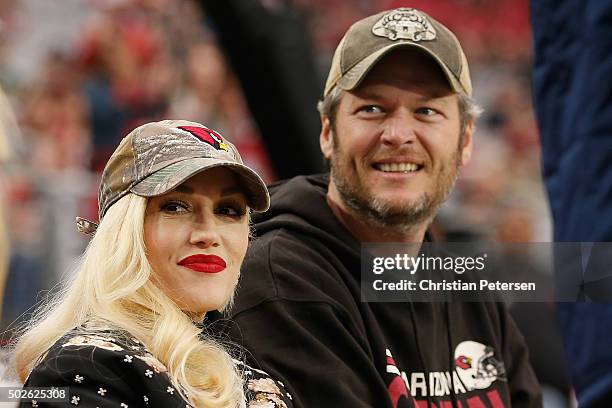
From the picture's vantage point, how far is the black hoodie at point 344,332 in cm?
188

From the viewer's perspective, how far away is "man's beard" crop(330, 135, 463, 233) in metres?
2.21

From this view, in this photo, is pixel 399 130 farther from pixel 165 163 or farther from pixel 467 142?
pixel 165 163

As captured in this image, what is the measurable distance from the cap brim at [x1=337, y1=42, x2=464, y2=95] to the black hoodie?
0.83 feet

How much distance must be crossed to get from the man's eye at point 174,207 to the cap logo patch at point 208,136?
0.38 ft

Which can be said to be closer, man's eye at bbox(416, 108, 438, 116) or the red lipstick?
the red lipstick

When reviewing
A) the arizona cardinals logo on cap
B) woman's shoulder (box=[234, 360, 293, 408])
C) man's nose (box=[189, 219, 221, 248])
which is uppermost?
man's nose (box=[189, 219, 221, 248])

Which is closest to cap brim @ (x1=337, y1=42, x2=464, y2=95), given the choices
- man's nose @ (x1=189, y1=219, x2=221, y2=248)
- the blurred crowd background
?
man's nose @ (x1=189, y1=219, x2=221, y2=248)

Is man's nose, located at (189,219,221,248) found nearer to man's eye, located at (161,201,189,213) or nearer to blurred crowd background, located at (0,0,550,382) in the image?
man's eye, located at (161,201,189,213)

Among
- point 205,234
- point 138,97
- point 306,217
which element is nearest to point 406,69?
point 306,217

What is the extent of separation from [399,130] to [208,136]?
0.60 metres

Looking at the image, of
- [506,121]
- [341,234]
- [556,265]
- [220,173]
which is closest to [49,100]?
[506,121]

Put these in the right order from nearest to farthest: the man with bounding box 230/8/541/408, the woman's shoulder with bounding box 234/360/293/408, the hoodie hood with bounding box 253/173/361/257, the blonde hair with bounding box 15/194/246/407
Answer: the blonde hair with bounding box 15/194/246/407, the woman's shoulder with bounding box 234/360/293/408, the man with bounding box 230/8/541/408, the hoodie hood with bounding box 253/173/361/257

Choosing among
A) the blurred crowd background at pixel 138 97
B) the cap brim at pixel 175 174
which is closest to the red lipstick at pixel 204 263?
the cap brim at pixel 175 174

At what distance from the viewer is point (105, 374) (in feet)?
4.67
